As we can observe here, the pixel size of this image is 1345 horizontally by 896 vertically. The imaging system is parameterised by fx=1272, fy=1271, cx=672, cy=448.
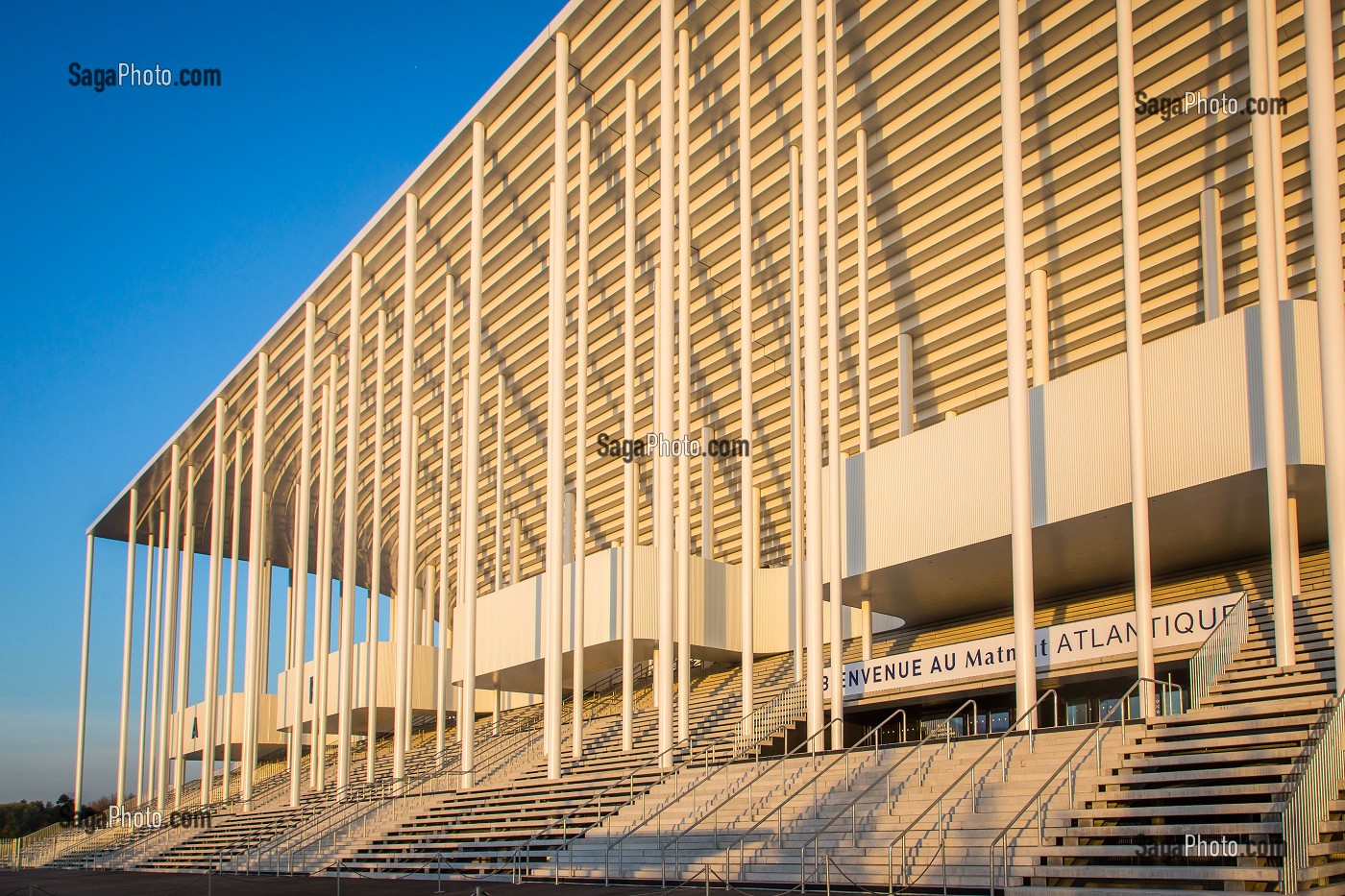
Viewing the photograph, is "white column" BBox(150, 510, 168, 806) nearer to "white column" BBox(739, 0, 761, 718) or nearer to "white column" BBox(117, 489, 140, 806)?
"white column" BBox(117, 489, 140, 806)

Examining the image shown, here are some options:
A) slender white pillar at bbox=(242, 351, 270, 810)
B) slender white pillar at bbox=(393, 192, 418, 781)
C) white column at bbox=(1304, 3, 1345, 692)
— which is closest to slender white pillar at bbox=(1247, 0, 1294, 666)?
white column at bbox=(1304, 3, 1345, 692)

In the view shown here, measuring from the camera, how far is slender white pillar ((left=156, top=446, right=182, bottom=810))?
145 feet

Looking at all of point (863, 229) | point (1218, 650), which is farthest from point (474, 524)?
point (1218, 650)

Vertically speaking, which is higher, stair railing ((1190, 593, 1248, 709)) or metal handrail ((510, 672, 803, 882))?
stair railing ((1190, 593, 1248, 709))

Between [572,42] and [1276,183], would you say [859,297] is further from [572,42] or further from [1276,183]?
[1276,183]

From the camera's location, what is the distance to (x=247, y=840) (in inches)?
1158

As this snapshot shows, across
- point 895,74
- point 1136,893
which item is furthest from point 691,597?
point 1136,893

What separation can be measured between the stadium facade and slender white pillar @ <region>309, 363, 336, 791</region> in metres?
0.16

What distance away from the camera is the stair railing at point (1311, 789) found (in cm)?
939

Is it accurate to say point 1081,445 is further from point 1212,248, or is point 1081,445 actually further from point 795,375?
point 795,375

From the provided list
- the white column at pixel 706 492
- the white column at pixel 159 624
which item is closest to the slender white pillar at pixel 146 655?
the white column at pixel 159 624

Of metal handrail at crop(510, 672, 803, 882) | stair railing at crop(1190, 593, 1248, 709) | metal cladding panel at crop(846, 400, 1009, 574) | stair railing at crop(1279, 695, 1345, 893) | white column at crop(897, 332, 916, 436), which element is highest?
white column at crop(897, 332, 916, 436)

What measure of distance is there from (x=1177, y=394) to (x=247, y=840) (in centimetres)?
2304

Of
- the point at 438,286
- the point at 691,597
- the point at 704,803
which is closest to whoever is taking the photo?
the point at 704,803
